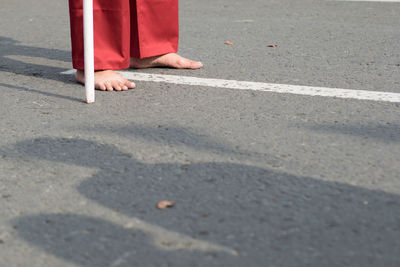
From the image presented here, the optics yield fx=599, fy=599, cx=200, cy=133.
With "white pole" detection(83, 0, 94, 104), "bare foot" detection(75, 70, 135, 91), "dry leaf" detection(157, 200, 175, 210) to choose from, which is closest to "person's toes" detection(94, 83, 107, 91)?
"bare foot" detection(75, 70, 135, 91)

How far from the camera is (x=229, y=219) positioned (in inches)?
65.6

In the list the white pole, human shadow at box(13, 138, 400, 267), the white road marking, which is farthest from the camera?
the white road marking

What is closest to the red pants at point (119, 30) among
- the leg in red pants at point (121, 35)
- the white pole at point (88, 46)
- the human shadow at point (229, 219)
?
the leg in red pants at point (121, 35)

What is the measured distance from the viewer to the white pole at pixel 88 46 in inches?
106

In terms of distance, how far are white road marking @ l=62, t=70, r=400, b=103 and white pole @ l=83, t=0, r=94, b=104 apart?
0.55 m

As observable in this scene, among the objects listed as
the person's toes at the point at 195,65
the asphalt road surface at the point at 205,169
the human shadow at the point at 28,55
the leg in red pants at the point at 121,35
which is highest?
the leg in red pants at the point at 121,35

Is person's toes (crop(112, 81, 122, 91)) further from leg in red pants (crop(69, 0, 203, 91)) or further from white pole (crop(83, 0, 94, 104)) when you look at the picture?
white pole (crop(83, 0, 94, 104))

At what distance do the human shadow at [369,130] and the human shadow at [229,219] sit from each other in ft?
1.75

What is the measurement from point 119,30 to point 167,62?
1.71ft

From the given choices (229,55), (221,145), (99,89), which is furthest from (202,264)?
(229,55)

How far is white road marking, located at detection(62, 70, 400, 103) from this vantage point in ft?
9.57

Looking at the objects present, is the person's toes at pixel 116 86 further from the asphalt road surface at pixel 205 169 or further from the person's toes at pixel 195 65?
the person's toes at pixel 195 65

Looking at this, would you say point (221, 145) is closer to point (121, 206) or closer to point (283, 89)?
point (121, 206)

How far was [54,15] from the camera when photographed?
5957mm
